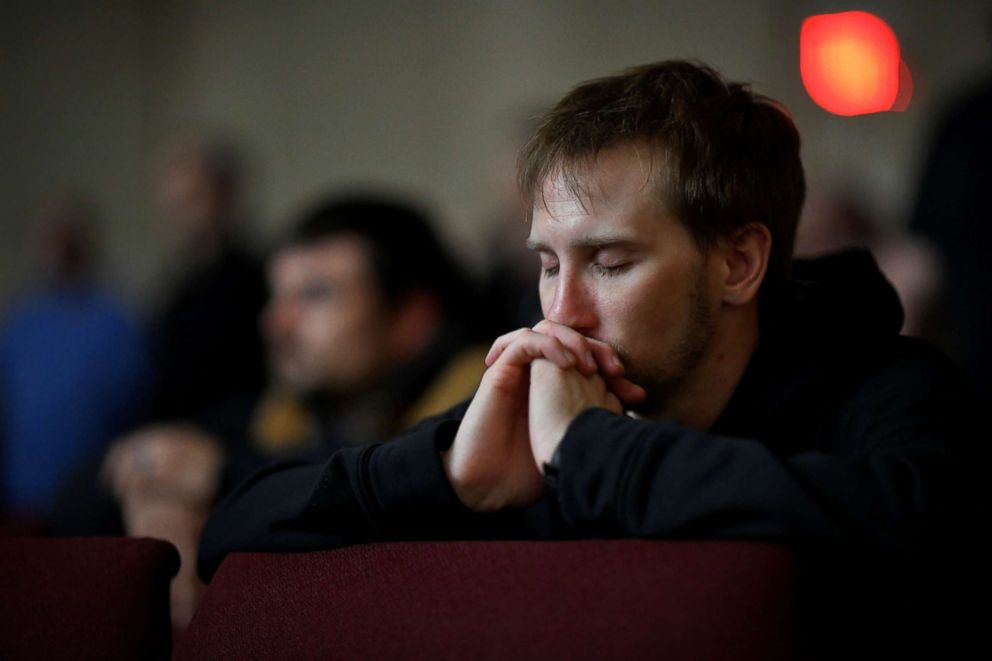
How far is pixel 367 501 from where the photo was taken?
4.02ft

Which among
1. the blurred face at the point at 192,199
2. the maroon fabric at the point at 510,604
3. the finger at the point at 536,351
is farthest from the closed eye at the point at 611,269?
the blurred face at the point at 192,199

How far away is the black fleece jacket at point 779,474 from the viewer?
3.40 feet

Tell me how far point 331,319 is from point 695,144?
1313 millimetres

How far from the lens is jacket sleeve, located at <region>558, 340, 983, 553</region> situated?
1024 mm

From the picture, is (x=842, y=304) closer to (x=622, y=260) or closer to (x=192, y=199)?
(x=622, y=260)

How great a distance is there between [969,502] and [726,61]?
4.26 meters

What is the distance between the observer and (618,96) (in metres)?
1.40

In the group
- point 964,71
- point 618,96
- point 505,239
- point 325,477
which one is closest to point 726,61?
point 964,71

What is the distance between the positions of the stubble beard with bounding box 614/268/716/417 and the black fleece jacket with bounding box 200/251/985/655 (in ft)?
0.21

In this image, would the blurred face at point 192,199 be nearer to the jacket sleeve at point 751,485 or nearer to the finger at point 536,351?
the finger at point 536,351

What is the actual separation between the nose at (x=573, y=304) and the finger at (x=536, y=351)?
0.19 ft

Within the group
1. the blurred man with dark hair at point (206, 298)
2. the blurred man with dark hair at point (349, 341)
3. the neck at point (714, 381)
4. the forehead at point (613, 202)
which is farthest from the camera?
the blurred man with dark hair at point (206, 298)

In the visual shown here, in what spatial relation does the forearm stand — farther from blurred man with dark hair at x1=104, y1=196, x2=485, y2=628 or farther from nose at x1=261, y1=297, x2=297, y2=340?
nose at x1=261, y1=297, x2=297, y2=340

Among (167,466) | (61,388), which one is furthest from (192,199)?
(167,466)
